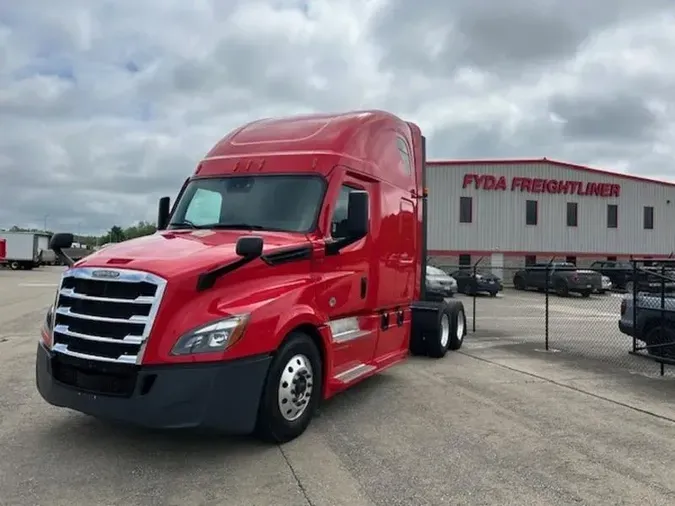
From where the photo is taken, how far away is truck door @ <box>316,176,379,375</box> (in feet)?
19.8

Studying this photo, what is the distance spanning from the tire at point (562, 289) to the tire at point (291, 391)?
922 inches

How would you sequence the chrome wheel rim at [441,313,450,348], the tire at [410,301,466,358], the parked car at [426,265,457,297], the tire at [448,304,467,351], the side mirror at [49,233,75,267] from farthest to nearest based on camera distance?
the parked car at [426,265,457,297], the tire at [448,304,467,351], the chrome wheel rim at [441,313,450,348], the tire at [410,301,466,358], the side mirror at [49,233,75,267]

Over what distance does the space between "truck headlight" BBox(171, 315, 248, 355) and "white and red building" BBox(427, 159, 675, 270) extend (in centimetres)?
3534

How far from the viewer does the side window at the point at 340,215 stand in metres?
6.11

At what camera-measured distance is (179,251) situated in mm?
5102

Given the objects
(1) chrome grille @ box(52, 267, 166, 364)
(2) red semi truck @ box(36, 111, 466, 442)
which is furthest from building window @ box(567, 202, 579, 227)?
(1) chrome grille @ box(52, 267, 166, 364)

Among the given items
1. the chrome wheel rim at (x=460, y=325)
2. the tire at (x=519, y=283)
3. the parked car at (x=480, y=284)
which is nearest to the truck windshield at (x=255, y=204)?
the chrome wheel rim at (x=460, y=325)

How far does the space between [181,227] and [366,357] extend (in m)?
2.51

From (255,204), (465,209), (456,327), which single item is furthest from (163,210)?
(465,209)

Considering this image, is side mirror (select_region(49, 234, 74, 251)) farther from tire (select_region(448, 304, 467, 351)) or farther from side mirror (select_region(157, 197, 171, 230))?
tire (select_region(448, 304, 467, 351))

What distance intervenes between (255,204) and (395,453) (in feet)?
A: 9.07

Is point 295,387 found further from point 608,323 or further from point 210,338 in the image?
point 608,323

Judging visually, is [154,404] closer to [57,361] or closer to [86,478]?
[86,478]

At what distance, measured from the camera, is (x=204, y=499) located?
4.18 m
